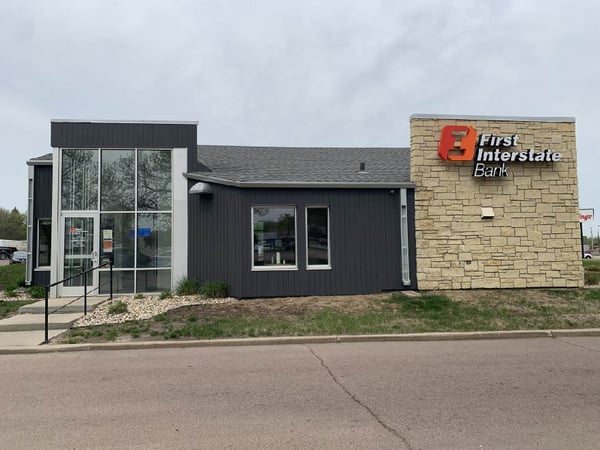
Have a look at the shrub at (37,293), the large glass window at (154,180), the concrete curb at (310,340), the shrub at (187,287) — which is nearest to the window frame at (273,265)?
the shrub at (187,287)

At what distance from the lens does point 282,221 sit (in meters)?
13.1

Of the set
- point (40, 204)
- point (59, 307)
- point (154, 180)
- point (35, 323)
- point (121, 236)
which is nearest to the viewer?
point (35, 323)

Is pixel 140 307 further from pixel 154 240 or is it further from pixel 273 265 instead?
pixel 273 265

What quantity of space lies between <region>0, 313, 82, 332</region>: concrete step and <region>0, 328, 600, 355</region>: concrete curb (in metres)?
1.72

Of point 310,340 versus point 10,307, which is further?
point 10,307

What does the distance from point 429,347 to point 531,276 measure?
23.0 ft

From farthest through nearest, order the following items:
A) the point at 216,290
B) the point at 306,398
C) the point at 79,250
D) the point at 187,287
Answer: the point at 79,250 < the point at 187,287 < the point at 216,290 < the point at 306,398

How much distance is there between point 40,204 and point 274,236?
9009mm

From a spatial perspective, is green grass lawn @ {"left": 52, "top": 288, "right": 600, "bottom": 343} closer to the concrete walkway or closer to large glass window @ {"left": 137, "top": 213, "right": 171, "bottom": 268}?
the concrete walkway

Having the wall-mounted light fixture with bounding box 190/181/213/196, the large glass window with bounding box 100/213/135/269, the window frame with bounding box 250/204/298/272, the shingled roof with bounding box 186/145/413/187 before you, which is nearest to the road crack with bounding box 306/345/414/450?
the window frame with bounding box 250/204/298/272

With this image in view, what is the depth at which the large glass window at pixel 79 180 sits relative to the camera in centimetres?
1379

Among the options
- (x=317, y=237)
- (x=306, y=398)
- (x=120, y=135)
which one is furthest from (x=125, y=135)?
(x=306, y=398)

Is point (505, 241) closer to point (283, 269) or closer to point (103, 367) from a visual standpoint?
point (283, 269)

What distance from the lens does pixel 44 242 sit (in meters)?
16.4
